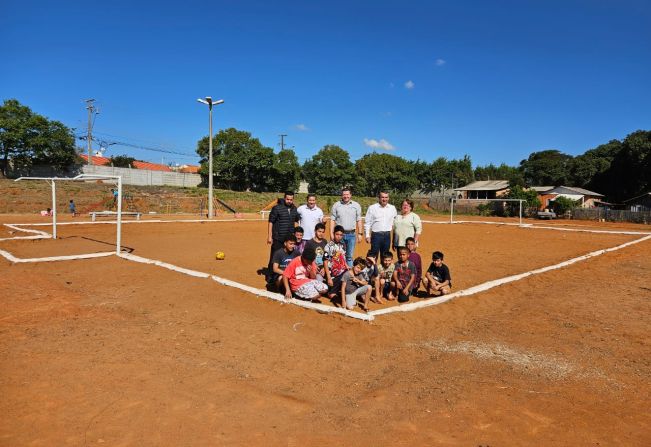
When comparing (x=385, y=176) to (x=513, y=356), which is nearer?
(x=513, y=356)

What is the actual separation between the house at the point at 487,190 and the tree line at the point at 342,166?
1750mm

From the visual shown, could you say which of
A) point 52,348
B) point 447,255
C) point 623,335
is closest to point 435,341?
point 623,335

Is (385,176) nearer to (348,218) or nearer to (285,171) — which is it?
(285,171)

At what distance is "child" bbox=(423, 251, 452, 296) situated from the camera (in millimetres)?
6891

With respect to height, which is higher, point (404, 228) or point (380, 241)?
point (404, 228)

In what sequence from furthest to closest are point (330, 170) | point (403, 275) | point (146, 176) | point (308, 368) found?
point (330, 170)
point (146, 176)
point (403, 275)
point (308, 368)

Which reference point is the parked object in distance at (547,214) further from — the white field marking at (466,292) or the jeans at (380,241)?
the jeans at (380,241)

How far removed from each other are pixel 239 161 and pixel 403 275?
43.6 meters

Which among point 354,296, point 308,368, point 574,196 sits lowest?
point 308,368

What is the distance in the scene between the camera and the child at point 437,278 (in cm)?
689

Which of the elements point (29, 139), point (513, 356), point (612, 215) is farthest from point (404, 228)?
point (29, 139)

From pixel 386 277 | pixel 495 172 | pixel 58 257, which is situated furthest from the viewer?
pixel 495 172

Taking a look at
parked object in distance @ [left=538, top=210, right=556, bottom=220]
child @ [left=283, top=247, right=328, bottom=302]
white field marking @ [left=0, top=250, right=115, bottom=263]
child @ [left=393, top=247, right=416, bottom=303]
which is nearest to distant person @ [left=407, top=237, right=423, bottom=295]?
child @ [left=393, top=247, right=416, bottom=303]

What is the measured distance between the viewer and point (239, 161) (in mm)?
47969
